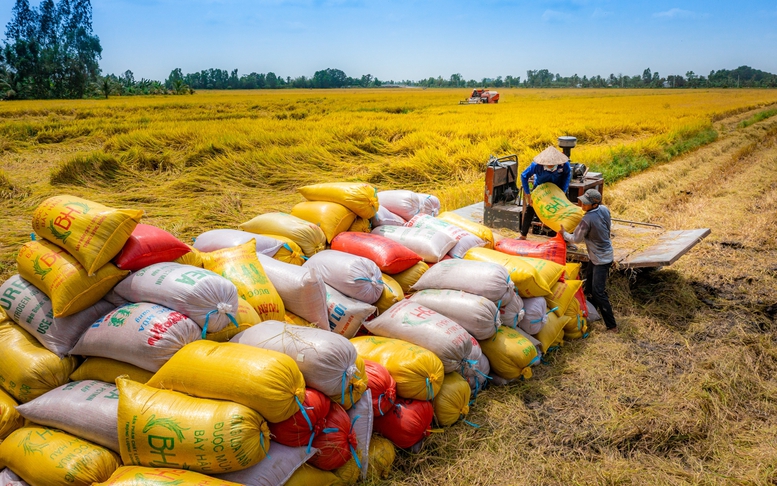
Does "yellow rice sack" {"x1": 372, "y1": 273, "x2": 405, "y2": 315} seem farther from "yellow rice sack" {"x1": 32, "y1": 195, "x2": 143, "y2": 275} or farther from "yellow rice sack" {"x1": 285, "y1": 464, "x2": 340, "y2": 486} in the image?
"yellow rice sack" {"x1": 32, "y1": 195, "x2": 143, "y2": 275}

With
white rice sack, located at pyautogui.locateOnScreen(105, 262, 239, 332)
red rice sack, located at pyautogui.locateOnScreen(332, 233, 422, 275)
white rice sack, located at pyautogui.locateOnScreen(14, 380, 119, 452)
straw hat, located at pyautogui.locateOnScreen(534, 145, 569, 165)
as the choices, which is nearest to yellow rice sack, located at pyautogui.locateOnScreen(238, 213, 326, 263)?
red rice sack, located at pyautogui.locateOnScreen(332, 233, 422, 275)

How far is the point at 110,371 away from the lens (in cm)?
254

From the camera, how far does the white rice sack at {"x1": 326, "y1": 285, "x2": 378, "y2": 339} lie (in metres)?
3.36

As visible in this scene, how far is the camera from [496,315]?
346 centimetres

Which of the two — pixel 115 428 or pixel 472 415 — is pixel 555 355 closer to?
pixel 472 415

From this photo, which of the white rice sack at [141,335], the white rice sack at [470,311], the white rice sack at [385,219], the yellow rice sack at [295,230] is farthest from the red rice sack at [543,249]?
the white rice sack at [141,335]

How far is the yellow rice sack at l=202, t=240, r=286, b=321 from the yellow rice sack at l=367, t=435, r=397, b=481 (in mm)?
942

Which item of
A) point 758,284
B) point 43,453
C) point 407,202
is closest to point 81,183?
point 407,202

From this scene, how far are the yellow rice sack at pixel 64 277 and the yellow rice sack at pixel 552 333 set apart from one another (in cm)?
289

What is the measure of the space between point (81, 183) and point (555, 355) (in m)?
8.66

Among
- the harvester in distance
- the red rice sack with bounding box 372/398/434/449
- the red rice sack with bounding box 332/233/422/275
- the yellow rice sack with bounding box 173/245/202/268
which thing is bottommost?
the red rice sack with bounding box 372/398/434/449

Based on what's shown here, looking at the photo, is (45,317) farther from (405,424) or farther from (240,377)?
(405,424)

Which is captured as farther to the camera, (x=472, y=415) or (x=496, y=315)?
(x=496, y=315)

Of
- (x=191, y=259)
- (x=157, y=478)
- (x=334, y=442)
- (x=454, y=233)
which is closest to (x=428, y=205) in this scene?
(x=454, y=233)
